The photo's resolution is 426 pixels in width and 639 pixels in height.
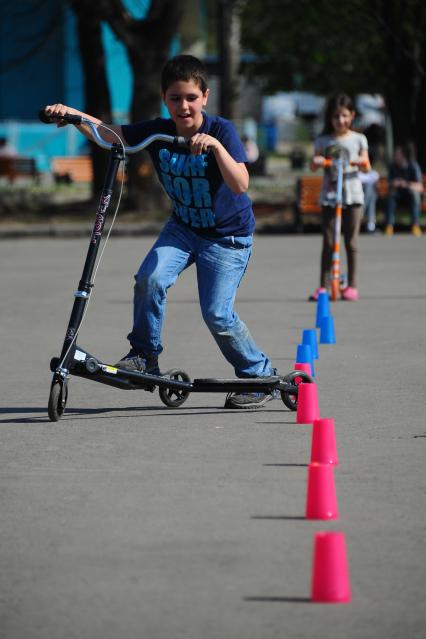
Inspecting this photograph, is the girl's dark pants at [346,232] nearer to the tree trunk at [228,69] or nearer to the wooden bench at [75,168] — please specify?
the tree trunk at [228,69]

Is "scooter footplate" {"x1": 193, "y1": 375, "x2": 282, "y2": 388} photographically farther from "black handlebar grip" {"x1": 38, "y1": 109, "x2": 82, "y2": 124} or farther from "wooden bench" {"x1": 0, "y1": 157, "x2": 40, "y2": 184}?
"wooden bench" {"x1": 0, "y1": 157, "x2": 40, "y2": 184}

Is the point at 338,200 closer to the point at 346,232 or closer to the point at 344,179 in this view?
the point at 344,179

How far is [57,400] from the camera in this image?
7176 millimetres

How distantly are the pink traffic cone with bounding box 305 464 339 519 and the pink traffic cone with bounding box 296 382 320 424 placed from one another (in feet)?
6.32

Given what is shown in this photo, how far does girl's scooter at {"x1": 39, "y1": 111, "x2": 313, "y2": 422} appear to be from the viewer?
22.9ft

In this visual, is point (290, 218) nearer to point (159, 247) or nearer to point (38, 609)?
point (159, 247)

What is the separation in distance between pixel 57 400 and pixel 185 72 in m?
1.77

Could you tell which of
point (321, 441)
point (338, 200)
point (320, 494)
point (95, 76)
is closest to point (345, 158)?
point (338, 200)

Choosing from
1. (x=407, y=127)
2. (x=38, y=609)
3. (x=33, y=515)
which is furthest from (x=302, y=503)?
(x=407, y=127)

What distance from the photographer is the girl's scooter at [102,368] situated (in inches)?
275

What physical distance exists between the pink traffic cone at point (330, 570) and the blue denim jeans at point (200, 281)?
3252 mm

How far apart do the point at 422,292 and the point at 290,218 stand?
11067 millimetres

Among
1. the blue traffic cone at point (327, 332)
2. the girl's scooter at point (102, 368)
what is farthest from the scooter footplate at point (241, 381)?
the blue traffic cone at point (327, 332)

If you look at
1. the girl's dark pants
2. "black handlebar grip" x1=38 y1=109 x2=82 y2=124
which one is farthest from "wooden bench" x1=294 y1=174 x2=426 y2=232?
"black handlebar grip" x1=38 y1=109 x2=82 y2=124
